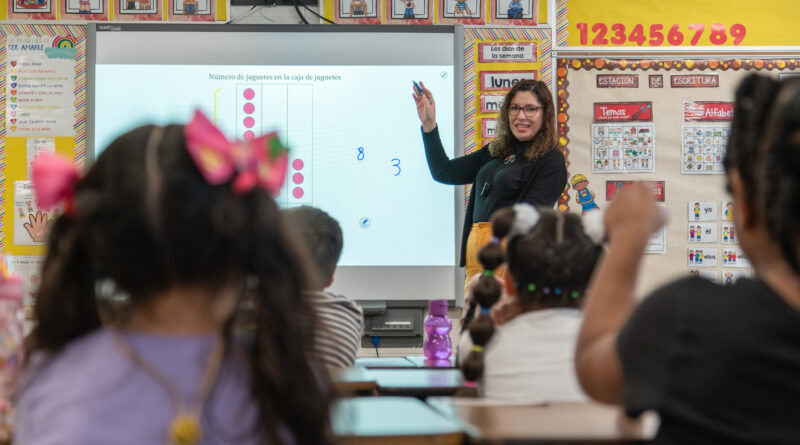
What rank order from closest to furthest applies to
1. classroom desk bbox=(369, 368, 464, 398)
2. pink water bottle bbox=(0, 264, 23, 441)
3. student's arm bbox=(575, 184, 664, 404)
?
student's arm bbox=(575, 184, 664, 404), pink water bottle bbox=(0, 264, 23, 441), classroom desk bbox=(369, 368, 464, 398)

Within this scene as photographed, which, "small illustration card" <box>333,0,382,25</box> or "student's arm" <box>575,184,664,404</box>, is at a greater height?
"small illustration card" <box>333,0,382,25</box>

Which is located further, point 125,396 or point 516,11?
point 516,11

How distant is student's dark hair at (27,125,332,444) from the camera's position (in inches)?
32.0

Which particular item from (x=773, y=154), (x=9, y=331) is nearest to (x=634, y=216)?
(x=773, y=154)

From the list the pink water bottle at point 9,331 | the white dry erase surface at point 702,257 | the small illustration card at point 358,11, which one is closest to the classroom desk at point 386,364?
the pink water bottle at point 9,331

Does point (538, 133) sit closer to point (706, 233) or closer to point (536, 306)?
point (706, 233)

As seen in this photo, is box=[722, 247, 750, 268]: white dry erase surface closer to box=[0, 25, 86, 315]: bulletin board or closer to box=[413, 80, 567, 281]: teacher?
box=[413, 80, 567, 281]: teacher

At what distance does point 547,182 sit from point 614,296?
2.24 meters

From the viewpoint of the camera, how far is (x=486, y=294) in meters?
1.81

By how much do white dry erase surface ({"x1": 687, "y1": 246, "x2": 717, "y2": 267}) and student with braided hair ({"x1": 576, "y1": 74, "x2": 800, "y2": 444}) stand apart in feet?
10.8

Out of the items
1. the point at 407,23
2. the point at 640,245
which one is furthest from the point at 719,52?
the point at 640,245

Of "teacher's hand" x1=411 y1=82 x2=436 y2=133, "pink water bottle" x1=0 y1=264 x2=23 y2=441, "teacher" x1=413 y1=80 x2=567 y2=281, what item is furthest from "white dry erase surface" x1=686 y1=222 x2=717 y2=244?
"pink water bottle" x1=0 y1=264 x2=23 y2=441

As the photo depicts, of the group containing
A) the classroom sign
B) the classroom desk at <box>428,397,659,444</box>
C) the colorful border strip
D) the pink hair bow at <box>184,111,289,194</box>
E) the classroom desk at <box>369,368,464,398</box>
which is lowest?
the classroom desk at <box>369,368,464,398</box>

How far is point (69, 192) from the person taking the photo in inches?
33.6
